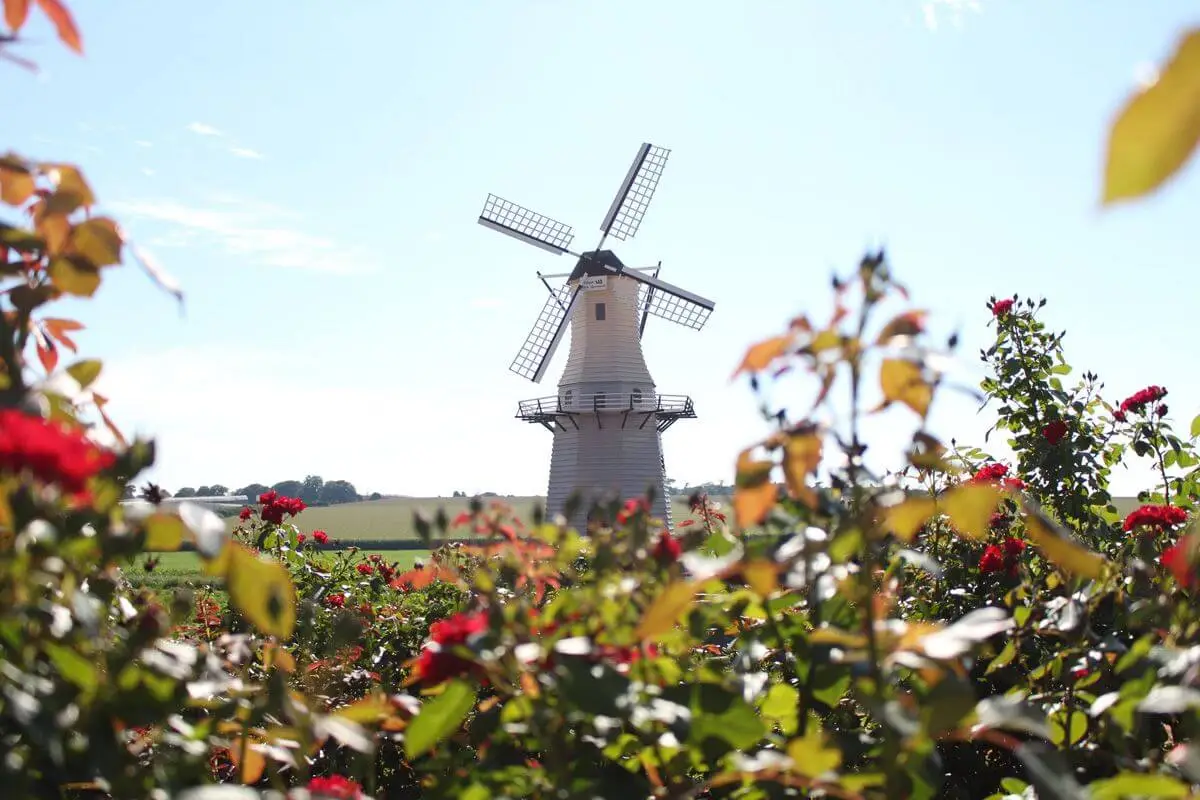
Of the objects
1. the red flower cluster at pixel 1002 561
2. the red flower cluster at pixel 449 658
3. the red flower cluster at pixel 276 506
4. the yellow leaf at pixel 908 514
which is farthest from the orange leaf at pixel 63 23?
the red flower cluster at pixel 276 506

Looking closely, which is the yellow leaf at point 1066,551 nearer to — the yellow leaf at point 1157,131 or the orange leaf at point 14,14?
the yellow leaf at point 1157,131

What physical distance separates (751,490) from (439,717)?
1.73 feet

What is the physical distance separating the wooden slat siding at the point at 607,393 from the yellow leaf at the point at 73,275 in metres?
20.9

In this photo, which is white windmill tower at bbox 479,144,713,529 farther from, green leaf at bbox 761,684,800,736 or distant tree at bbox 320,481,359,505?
distant tree at bbox 320,481,359,505

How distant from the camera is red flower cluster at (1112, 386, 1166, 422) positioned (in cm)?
491

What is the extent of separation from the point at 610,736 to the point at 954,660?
559 mm

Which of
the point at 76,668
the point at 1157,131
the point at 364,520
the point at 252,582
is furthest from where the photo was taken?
the point at 364,520

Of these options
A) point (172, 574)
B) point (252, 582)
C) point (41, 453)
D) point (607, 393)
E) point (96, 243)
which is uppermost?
point (607, 393)

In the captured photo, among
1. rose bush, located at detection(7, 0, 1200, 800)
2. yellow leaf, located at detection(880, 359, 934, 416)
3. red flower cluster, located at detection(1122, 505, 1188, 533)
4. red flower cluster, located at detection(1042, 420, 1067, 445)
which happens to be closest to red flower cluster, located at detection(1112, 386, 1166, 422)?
red flower cluster, located at detection(1042, 420, 1067, 445)

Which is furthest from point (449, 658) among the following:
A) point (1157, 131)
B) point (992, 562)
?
point (992, 562)

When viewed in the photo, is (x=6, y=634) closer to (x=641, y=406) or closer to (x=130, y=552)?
(x=130, y=552)

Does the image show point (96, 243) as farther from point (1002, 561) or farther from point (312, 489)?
point (312, 489)

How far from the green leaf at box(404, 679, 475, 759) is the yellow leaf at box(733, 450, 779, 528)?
0.46 meters

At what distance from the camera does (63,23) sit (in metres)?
1.08
